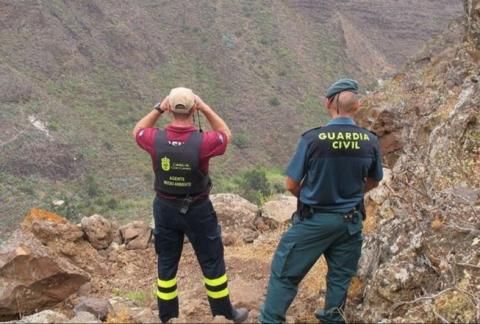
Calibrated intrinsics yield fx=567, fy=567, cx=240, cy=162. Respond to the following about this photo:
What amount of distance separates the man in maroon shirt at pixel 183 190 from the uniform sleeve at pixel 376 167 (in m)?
0.98

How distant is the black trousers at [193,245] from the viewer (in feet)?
12.8

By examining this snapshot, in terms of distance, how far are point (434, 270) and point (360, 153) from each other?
88 centimetres

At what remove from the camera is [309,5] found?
6825 centimetres

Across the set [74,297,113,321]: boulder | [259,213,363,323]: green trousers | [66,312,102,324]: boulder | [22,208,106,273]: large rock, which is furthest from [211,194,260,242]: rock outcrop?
[259,213,363,323]: green trousers

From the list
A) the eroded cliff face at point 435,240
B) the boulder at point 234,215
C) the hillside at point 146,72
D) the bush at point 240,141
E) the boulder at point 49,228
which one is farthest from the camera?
the bush at point 240,141

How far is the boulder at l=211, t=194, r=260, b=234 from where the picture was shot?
8232 mm

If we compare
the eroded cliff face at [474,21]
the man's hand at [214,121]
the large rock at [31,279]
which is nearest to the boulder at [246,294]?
the man's hand at [214,121]

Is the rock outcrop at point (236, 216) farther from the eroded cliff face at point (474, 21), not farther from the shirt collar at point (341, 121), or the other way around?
the eroded cliff face at point (474, 21)

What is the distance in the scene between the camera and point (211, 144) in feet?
12.5

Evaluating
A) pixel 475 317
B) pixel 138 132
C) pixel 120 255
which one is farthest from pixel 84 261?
pixel 475 317

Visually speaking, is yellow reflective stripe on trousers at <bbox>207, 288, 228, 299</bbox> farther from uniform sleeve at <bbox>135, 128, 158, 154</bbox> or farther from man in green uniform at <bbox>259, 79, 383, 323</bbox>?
uniform sleeve at <bbox>135, 128, 158, 154</bbox>

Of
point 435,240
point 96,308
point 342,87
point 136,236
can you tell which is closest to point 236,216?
point 136,236

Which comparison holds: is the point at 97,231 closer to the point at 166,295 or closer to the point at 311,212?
the point at 166,295

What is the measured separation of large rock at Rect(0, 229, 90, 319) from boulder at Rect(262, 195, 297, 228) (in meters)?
3.19
